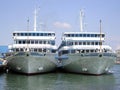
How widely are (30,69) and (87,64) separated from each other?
833cm

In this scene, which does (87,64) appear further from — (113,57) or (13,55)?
(13,55)

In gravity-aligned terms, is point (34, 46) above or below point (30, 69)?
above

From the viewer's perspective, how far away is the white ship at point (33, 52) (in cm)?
4112

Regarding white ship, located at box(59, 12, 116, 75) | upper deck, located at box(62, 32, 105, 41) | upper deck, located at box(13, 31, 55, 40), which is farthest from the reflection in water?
upper deck, located at box(13, 31, 55, 40)

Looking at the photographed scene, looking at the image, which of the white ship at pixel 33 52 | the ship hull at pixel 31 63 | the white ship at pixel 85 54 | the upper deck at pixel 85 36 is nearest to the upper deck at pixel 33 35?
the white ship at pixel 33 52

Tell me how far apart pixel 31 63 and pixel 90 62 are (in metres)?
8.49

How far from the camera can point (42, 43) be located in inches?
1896

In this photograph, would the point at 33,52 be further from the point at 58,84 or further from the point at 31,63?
the point at 58,84

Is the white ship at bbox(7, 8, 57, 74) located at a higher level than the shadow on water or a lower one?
higher

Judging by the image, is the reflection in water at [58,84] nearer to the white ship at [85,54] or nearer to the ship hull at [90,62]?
the ship hull at [90,62]

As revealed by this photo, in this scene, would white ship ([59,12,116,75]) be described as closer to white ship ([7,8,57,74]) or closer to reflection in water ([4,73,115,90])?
white ship ([7,8,57,74])

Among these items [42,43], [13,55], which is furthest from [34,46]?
[13,55]

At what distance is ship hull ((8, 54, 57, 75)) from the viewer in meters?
40.9

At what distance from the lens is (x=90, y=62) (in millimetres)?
41812
